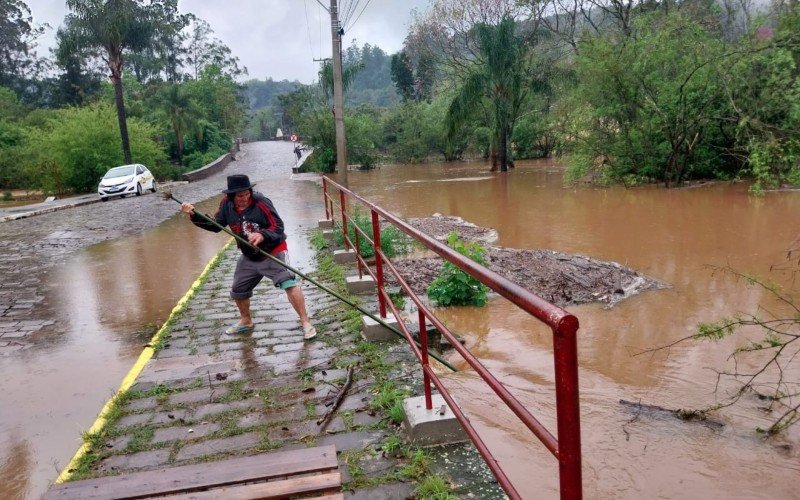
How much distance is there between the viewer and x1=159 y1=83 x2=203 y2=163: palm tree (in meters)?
38.8

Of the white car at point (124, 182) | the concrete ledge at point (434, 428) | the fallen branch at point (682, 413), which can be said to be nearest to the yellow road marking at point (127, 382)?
the concrete ledge at point (434, 428)

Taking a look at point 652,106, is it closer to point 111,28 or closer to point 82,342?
point 82,342

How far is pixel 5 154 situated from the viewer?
29.9 m

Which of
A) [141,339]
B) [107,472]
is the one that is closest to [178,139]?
[141,339]

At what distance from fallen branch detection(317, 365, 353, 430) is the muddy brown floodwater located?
95 cm

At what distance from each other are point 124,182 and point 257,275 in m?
19.8

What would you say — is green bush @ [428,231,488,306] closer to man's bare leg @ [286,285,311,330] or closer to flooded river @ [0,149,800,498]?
flooded river @ [0,149,800,498]

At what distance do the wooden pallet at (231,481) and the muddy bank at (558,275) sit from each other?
4.40 meters

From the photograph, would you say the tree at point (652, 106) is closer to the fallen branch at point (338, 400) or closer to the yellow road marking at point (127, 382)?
the yellow road marking at point (127, 382)

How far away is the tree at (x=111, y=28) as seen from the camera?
2842 centimetres

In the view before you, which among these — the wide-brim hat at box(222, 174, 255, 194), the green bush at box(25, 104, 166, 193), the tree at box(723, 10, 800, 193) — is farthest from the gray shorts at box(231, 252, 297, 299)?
the green bush at box(25, 104, 166, 193)

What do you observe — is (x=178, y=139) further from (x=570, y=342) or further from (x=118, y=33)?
(x=570, y=342)

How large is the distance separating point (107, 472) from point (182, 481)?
0.54 m

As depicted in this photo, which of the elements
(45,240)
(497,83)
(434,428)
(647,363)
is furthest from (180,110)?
(434,428)
